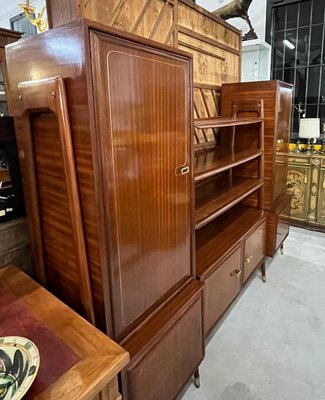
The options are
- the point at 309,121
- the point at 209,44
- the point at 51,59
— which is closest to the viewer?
the point at 51,59

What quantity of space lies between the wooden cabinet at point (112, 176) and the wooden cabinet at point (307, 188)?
2.82 m

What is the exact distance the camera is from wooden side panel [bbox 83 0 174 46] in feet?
4.80

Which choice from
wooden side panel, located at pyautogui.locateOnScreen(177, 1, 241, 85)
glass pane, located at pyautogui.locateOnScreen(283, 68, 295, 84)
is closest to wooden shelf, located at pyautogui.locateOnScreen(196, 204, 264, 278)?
wooden side panel, located at pyautogui.locateOnScreen(177, 1, 241, 85)

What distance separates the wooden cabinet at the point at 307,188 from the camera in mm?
3596

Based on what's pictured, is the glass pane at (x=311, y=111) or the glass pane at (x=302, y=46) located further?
the glass pane at (x=311, y=111)

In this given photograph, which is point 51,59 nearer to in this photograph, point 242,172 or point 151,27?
point 151,27

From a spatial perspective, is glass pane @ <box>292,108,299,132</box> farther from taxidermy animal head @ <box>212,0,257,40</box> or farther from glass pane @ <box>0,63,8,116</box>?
A: glass pane @ <box>0,63,8,116</box>

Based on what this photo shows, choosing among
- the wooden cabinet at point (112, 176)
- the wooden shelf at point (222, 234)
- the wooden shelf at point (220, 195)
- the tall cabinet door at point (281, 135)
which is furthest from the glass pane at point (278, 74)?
the wooden cabinet at point (112, 176)

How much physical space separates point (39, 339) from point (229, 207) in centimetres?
151

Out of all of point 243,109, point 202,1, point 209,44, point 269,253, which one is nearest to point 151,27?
point 209,44

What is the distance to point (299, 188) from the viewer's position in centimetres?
378

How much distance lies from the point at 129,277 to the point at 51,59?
78 cm

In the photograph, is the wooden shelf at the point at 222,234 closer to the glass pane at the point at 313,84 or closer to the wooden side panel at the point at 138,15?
the wooden side panel at the point at 138,15

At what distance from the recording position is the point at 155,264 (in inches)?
48.6
